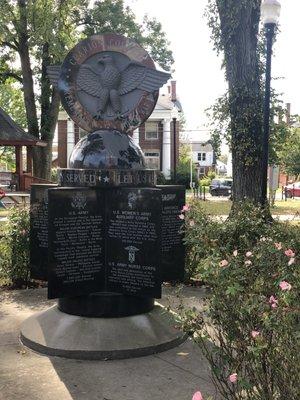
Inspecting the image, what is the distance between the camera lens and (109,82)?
5.87 m

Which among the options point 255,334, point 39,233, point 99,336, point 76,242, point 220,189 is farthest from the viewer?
point 220,189

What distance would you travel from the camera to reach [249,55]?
444 inches

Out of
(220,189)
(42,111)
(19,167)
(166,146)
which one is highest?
(42,111)

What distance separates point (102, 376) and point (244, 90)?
8590mm

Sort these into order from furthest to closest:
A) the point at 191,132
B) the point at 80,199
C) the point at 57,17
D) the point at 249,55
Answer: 1. the point at 191,132
2. the point at 57,17
3. the point at 249,55
4. the point at 80,199

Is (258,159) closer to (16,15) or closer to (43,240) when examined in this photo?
(43,240)

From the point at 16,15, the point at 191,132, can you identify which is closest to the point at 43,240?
the point at 16,15

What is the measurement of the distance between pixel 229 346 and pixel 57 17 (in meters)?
25.0

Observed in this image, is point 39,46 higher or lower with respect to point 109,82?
higher

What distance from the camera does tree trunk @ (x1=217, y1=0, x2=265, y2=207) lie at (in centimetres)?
1119

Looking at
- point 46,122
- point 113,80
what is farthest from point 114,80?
point 46,122

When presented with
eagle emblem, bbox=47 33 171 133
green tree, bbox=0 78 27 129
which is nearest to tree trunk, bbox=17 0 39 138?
green tree, bbox=0 78 27 129

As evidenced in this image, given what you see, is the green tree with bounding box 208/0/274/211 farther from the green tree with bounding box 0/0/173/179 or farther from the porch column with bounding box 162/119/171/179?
the porch column with bounding box 162/119/171/179

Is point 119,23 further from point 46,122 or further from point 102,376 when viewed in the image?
point 102,376
